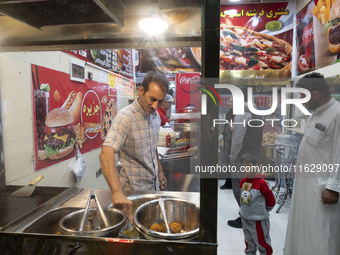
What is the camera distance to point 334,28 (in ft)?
10.6

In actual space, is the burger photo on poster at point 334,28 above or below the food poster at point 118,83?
above

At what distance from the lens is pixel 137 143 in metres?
1.53

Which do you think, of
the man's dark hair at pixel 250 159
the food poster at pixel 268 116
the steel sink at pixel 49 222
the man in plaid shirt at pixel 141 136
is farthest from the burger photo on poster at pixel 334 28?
the steel sink at pixel 49 222

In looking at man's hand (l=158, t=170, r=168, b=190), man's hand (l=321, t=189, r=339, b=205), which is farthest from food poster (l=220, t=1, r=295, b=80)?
man's hand (l=158, t=170, r=168, b=190)

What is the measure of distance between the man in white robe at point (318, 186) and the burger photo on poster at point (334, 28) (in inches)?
55.1

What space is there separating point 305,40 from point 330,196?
3.25 m

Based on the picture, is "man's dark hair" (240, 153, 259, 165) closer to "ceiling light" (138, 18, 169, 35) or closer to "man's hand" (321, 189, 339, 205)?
"man's hand" (321, 189, 339, 205)

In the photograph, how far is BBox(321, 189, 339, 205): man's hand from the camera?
5.98ft

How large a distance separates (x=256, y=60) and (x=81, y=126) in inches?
147

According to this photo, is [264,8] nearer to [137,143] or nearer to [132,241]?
[137,143]

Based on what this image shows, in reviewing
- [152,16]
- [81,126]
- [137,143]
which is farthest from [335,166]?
[81,126]

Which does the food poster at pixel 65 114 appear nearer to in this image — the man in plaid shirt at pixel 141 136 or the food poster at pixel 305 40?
the man in plaid shirt at pixel 141 136

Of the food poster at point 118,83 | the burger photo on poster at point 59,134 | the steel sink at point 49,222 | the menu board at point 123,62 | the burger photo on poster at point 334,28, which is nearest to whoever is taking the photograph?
the steel sink at point 49,222

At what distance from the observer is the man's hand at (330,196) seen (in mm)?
1822
